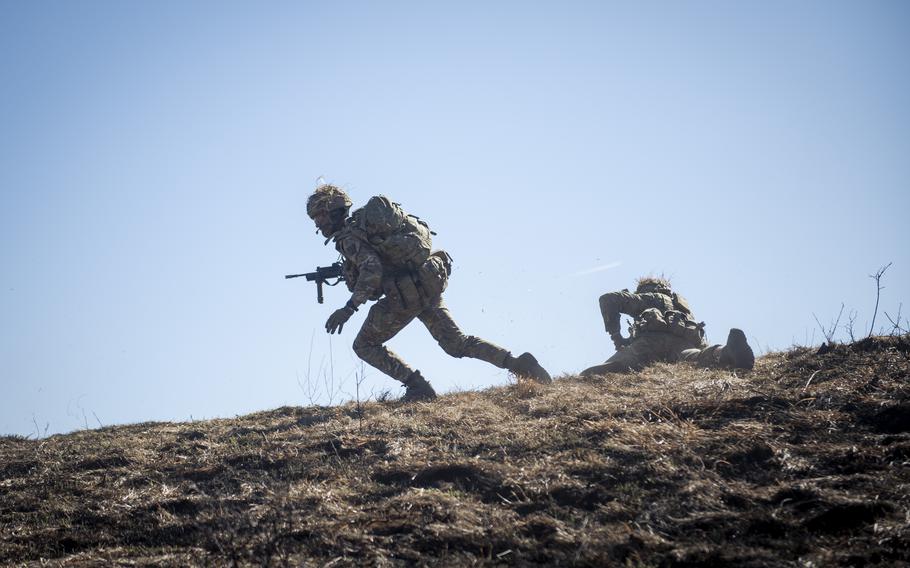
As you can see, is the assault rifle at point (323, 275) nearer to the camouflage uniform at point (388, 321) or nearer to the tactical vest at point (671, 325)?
the camouflage uniform at point (388, 321)

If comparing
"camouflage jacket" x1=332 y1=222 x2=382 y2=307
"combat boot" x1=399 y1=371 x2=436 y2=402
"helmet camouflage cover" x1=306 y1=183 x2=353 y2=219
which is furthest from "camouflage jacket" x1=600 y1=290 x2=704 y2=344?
"helmet camouflage cover" x1=306 y1=183 x2=353 y2=219

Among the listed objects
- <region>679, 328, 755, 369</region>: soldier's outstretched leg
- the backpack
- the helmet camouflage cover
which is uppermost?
the helmet camouflage cover

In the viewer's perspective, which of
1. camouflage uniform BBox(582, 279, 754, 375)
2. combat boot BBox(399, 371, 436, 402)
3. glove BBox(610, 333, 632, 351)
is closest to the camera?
combat boot BBox(399, 371, 436, 402)

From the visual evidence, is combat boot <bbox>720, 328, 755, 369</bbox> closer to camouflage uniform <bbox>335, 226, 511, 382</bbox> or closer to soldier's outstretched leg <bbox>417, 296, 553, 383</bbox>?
soldier's outstretched leg <bbox>417, 296, 553, 383</bbox>

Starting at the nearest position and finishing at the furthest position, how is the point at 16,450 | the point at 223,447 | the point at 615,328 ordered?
1. the point at 223,447
2. the point at 16,450
3. the point at 615,328

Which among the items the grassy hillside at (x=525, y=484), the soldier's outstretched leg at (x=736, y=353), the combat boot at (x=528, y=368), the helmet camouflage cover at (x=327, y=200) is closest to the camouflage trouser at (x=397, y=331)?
the combat boot at (x=528, y=368)

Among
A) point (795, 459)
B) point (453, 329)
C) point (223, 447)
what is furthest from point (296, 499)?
point (453, 329)

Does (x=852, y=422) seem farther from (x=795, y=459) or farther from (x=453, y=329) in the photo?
(x=453, y=329)

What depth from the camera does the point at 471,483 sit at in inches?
253

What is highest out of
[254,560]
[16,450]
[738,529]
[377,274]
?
[377,274]

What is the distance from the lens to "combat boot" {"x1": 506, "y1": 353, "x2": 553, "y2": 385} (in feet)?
34.8

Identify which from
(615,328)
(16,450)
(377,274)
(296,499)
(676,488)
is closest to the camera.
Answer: (676,488)

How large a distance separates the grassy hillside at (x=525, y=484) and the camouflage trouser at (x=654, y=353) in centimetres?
180

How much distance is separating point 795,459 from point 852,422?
971mm
